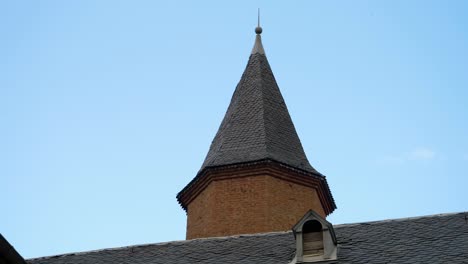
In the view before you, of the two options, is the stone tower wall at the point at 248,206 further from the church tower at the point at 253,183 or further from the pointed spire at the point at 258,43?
the pointed spire at the point at 258,43

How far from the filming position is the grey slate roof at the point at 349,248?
15070 millimetres

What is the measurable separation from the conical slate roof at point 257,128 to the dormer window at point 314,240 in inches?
299

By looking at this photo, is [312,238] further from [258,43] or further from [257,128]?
[258,43]

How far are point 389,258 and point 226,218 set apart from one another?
825cm

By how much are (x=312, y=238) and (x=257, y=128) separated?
31.0 ft

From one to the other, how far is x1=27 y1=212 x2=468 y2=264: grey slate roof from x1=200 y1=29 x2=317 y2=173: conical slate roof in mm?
6125

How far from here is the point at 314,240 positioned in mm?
15742

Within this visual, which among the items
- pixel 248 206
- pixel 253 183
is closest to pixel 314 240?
pixel 248 206

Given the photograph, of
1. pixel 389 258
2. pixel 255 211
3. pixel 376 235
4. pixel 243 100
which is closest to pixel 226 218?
pixel 255 211

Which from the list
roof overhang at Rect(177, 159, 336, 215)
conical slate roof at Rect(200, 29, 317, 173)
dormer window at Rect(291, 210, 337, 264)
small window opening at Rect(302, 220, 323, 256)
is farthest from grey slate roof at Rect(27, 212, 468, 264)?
conical slate roof at Rect(200, 29, 317, 173)

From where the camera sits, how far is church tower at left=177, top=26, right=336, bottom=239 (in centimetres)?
2262

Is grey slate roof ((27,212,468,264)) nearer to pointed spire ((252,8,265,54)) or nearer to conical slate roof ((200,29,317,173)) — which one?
conical slate roof ((200,29,317,173))

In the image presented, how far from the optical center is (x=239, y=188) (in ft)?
75.9

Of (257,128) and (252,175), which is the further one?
(257,128)
